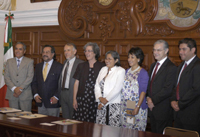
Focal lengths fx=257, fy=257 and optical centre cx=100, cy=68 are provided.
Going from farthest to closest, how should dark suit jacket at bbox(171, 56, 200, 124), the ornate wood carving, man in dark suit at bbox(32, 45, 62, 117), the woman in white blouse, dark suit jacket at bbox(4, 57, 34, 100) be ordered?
the ornate wood carving → dark suit jacket at bbox(4, 57, 34, 100) → man in dark suit at bbox(32, 45, 62, 117) → the woman in white blouse → dark suit jacket at bbox(171, 56, 200, 124)

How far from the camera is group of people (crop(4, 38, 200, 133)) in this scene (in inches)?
150

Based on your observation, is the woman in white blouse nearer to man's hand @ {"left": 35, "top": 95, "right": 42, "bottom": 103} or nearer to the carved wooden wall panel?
the carved wooden wall panel

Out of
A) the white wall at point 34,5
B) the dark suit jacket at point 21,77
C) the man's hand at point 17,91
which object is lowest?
the man's hand at point 17,91

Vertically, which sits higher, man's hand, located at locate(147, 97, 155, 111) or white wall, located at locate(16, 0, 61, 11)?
white wall, located at locate(16, 0, 61, 11)

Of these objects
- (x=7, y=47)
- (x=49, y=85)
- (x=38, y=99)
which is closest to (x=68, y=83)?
(x=49, y=85)

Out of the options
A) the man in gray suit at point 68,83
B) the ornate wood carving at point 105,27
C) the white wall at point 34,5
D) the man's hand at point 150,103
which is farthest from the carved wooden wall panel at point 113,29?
the man's hand at point 150,103

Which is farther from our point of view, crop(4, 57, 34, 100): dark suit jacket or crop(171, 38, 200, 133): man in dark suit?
crop(4, 57, 34, 100): dark suit jacket

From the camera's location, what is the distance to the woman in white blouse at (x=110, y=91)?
419 centimetres

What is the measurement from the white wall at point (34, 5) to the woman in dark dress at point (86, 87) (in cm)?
229

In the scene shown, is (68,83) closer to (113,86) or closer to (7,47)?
(113,86)

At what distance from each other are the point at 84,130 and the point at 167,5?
3.17 meters

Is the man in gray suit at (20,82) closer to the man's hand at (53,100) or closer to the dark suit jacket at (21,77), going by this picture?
the dark suit jacket at (21,77)

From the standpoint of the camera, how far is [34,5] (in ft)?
22.1

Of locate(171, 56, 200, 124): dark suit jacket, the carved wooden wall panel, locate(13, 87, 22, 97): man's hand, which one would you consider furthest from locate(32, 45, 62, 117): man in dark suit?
locate(171, 56, 200, 124): dark suit jacket
